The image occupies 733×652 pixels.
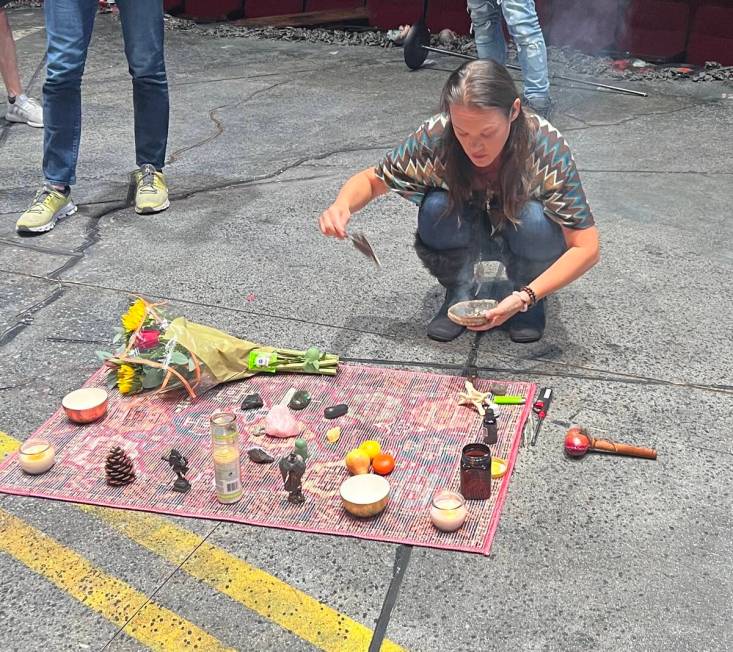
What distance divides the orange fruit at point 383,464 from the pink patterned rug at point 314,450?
3 centimetres

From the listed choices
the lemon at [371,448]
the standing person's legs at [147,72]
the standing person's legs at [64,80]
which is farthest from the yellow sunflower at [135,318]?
the standing person's legs at [147,72]

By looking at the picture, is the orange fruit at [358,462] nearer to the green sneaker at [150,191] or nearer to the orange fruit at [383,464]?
the orange fruit at [383,464]

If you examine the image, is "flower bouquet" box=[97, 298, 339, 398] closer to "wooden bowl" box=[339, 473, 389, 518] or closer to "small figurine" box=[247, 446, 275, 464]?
"small figurine" box=[247, 446, 275, 464]

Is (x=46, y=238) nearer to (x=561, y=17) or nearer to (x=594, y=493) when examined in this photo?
(x=594, y=493)

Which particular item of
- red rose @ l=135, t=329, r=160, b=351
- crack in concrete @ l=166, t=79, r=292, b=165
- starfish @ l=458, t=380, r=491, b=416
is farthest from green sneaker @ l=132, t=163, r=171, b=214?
starfish @ l=458, t=380, r=491, b=416

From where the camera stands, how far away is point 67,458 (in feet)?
8.75

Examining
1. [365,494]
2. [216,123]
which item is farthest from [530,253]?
[216,123]

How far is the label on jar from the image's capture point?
2428 mm

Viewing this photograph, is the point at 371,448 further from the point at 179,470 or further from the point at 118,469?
the point at 118,469

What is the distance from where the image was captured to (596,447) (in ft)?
8.77

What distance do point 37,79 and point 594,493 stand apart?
20.4 feet

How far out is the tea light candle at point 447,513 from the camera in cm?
232

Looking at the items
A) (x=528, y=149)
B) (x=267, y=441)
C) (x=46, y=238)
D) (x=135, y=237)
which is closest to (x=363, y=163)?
(x=135, y=237)

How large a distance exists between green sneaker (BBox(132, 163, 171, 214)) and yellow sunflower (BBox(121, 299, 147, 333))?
5.41 feet
